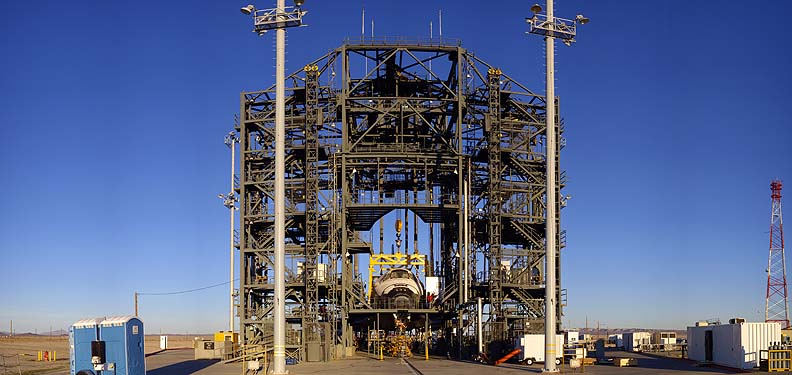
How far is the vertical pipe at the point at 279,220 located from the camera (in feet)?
147

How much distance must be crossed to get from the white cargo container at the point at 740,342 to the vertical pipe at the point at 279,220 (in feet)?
91.7

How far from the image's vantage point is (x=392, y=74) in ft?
271

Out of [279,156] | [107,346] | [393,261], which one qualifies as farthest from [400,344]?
[107,346]

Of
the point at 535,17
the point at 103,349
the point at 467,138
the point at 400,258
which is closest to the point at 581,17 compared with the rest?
the point at 535,17

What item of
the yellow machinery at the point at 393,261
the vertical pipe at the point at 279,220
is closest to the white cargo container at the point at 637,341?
the yellow machinery at the point at 393,261

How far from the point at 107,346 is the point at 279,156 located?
12920 millimetres

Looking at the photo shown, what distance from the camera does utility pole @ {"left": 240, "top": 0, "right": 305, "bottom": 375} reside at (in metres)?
45.0

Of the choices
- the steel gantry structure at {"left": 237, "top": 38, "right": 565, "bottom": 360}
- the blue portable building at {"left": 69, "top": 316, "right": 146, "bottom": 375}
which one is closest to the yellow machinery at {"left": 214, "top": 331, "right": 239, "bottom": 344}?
the steel gantry structure at {"left": 237, "top": 38, "right": 565, "bottom": 360}

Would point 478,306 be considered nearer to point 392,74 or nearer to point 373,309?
point 373,309

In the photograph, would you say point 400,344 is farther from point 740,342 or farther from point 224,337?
point 740,342

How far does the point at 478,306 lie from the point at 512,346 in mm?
4739

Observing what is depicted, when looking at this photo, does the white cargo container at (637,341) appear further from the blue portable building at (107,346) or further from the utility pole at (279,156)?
the blue portable building at (107,346)

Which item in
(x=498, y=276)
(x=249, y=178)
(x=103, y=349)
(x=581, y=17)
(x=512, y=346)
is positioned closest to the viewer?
(x=103, y=349)

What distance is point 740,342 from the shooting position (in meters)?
53.7
